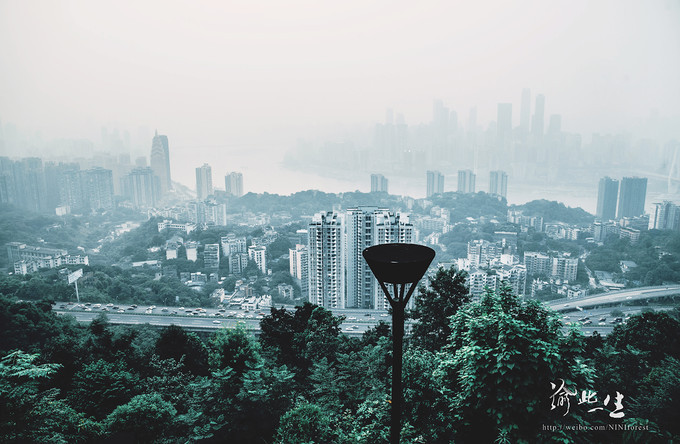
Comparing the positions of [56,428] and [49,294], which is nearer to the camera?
[56,428]

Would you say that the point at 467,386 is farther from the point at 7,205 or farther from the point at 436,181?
the point at 7,205

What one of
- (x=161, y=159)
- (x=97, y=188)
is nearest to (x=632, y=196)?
(x=161, y=159)

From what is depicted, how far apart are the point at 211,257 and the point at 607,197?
1459 cm

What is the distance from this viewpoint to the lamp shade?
0.86 meters

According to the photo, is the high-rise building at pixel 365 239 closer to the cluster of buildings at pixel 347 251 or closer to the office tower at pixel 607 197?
the cluster of buildings at pixel 347 251

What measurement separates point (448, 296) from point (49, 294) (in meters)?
10.3

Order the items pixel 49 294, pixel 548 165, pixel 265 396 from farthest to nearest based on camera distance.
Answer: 1. pixel 548 165
2. pixel 49 294
3. pixel 265 396

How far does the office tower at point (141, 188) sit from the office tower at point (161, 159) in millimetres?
340

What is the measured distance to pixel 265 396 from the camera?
259 cm

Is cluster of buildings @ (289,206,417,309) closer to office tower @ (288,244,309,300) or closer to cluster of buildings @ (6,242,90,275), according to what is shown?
office tower @ (288,244,309,300)

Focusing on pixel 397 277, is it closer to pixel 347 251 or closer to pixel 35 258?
pixel 347 251

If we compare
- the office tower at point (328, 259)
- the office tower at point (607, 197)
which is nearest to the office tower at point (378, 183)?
the office tower at point (607, 197)

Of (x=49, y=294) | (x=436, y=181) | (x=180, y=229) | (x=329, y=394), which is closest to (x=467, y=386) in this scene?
(x=329, y=394)

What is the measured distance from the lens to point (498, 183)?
18.1 meters
